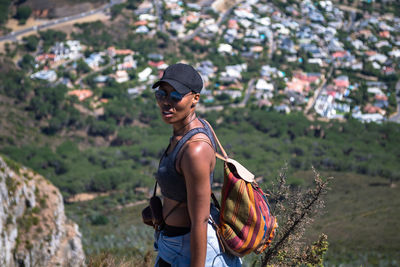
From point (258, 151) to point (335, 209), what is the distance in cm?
1481

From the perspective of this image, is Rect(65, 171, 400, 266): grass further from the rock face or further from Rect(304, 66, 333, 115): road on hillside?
Rect(304, 66, 333, 115): road on hillside

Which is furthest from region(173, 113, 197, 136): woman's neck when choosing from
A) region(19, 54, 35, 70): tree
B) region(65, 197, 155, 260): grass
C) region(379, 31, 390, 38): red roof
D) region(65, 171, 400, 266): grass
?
region(379, 31, 390, 38): red roof

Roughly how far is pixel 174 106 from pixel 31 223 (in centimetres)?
922

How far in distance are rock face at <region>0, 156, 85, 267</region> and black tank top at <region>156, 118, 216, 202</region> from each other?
6593 mm

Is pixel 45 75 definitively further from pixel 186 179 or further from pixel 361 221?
pixel 186 179

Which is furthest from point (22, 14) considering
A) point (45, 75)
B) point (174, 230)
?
point (174, 230)

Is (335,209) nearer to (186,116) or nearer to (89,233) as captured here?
(89,233)

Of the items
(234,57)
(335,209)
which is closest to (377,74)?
(234,57)

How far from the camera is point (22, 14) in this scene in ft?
201

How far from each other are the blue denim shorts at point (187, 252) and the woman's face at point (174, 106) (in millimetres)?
517

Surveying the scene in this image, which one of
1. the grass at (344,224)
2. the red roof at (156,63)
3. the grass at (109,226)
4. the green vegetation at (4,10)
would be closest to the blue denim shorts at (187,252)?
the grass at (344,224)

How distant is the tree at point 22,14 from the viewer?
61.0 meters

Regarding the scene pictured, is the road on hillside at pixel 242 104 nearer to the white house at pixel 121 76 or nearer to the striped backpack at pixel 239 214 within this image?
the white house at pixel 121 76

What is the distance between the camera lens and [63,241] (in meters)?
11.1
